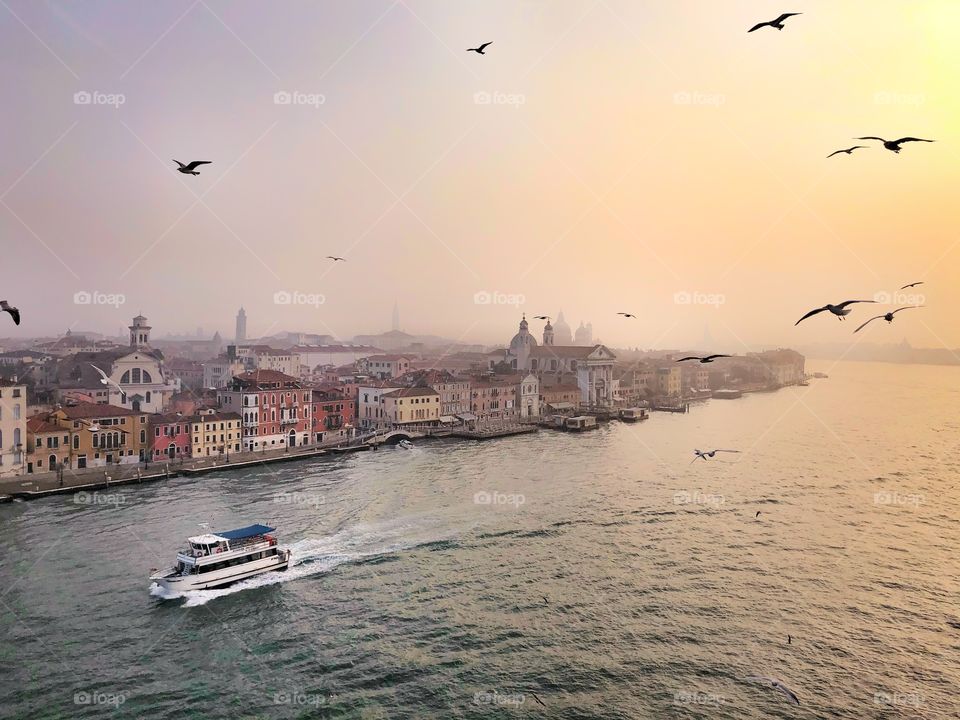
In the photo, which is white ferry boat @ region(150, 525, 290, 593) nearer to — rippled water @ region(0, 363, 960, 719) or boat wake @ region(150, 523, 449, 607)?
boat wake @ region(150, 523, 449, 607)

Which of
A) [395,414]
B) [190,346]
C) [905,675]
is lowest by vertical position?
[905,675]

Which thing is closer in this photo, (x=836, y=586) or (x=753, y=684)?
(x=753, y=684)

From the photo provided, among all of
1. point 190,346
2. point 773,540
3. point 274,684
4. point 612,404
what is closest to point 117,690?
point 274,684

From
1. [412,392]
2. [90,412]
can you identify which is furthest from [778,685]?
[412,392]

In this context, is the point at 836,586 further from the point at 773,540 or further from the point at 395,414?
the point at 395,414

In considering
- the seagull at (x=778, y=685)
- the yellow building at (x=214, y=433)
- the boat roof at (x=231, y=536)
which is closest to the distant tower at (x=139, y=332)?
the yellow building at (x=214, y=433)
